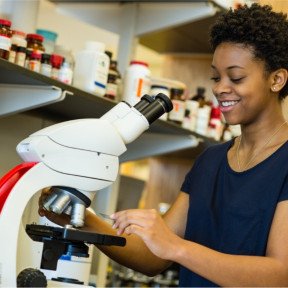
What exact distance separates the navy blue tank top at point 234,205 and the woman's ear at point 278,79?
0.15 metres

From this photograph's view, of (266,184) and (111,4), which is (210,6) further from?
(266,184)

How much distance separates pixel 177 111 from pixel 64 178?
47.0 inches

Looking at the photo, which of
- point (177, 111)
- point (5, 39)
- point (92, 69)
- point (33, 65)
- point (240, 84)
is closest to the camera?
point (240, 84)

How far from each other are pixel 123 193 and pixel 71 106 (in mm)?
926

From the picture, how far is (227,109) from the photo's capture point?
65.9 inches

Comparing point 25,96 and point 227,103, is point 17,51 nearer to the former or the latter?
point 25,96

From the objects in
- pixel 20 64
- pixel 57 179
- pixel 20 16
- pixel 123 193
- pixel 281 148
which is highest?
pixel 20 16

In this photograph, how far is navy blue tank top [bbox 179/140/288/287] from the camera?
1.63m

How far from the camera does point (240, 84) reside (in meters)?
1.65

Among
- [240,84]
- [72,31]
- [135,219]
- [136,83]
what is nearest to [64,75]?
[136,83]

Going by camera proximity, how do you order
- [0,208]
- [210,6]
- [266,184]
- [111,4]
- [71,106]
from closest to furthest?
[0,208] < [266,184] < [71,106] < [210,6] < [111,4]

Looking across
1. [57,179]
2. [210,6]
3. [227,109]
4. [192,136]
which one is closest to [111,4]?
[210,6]

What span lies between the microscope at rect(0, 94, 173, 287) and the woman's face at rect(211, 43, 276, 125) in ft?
0.84

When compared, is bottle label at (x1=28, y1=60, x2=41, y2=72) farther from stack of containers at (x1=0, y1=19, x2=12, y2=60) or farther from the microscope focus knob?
the microscope focus knob
